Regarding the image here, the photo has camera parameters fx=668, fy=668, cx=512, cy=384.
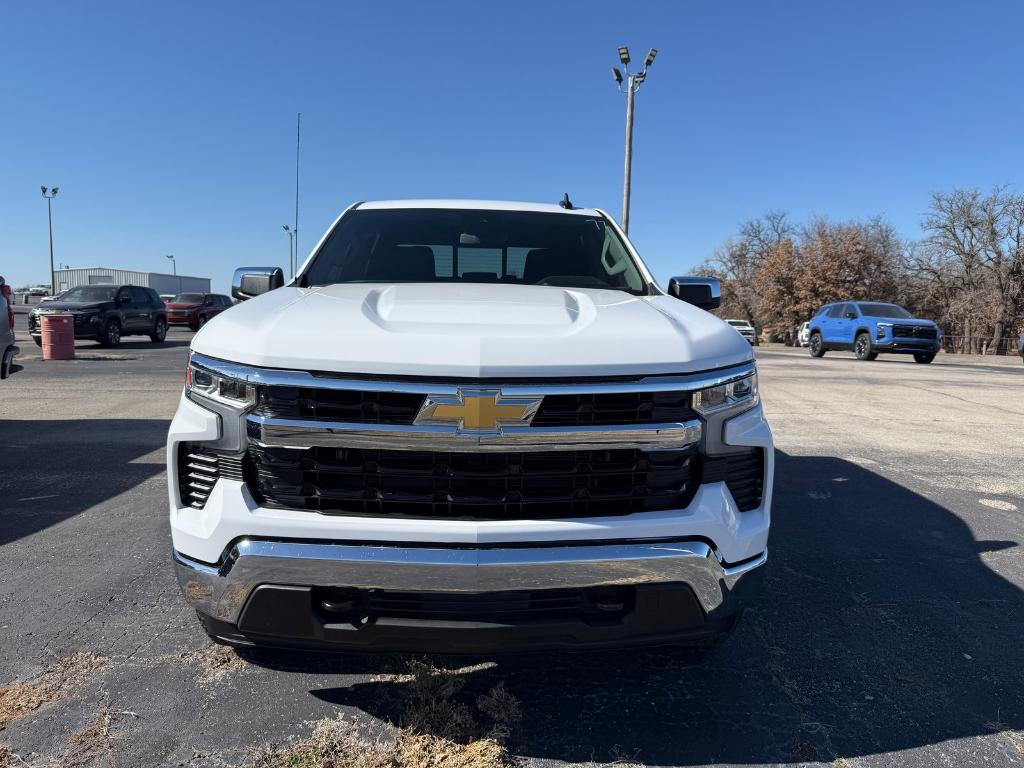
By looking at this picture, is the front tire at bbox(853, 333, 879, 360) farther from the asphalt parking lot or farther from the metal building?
the metal building

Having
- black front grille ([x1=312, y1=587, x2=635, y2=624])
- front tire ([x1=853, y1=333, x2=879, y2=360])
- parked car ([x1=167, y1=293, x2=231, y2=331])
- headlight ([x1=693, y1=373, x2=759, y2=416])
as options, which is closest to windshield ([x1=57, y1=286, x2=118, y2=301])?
parked car ([x1=167, y1=293, x2=231, y2=331])

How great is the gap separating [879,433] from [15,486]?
8.15 m

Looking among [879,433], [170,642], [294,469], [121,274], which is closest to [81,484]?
[170,642]

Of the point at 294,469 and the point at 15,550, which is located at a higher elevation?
the point at 294,469

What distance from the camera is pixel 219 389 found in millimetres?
2029

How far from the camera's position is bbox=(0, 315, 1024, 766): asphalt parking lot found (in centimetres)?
214

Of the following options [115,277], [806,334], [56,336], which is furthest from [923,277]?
[115,277]

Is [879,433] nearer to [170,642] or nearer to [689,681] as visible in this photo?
[689,681]

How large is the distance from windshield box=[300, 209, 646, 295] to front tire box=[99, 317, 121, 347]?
699 inches

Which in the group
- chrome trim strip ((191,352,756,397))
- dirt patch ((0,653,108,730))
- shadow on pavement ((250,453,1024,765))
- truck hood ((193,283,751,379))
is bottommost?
dirt patch ((0,653,108,730))

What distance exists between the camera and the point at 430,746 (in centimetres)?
210

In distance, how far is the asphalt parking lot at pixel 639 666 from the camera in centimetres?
214

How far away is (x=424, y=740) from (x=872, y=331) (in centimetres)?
2092

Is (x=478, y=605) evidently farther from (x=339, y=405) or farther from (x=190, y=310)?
(x=190, y=310)
